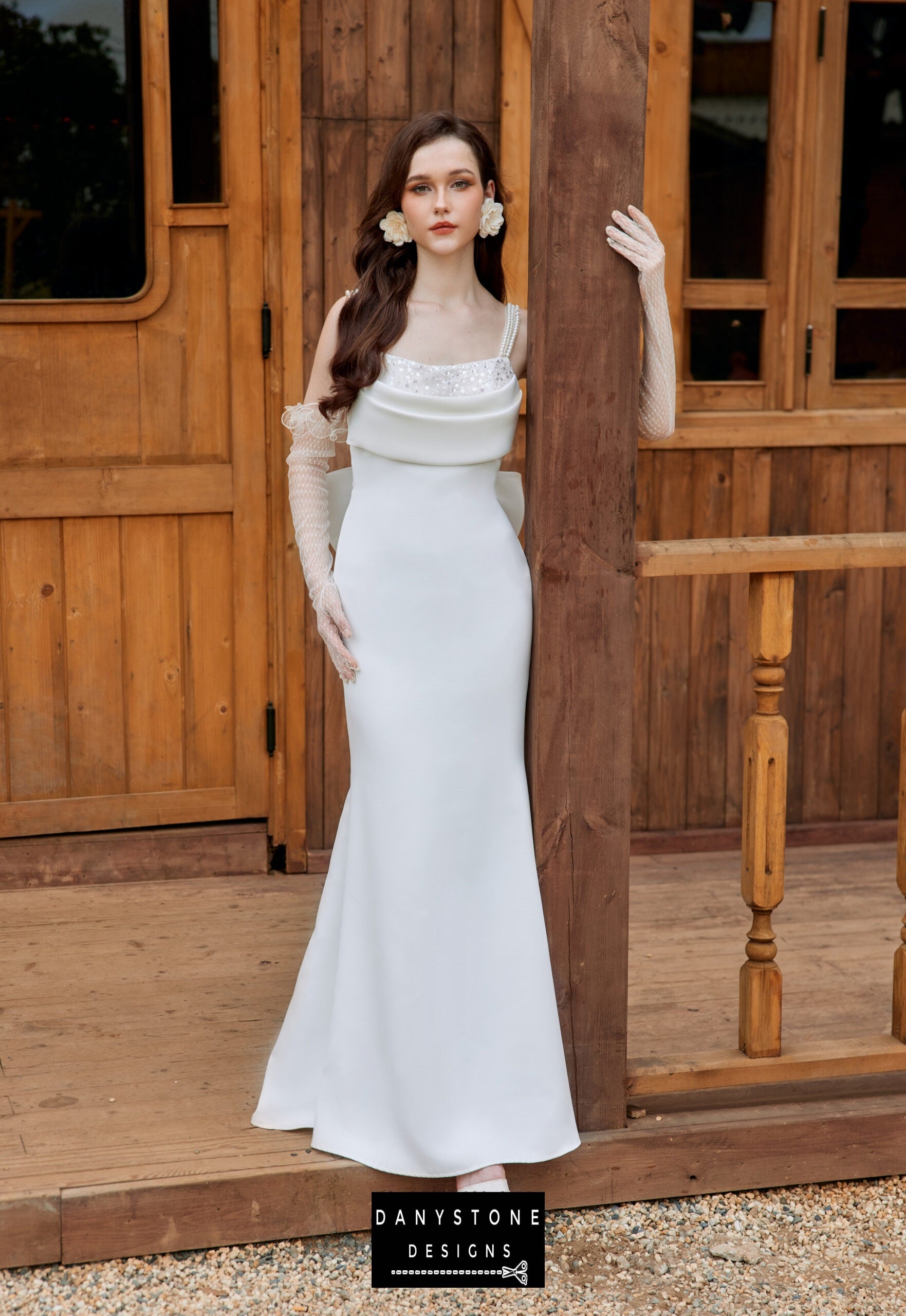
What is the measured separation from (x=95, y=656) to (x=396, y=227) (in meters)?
1.72

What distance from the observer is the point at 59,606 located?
3779 millimetres

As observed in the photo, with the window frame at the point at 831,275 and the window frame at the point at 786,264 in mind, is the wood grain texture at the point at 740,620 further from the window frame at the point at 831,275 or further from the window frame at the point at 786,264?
the window frame at the point at 831,275

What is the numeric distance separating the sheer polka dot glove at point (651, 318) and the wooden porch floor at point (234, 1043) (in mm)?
1216

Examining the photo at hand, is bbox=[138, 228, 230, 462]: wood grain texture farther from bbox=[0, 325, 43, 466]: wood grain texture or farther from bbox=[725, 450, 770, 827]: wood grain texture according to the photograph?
bbox=[725, 450, 770, 827]: wood grain texture

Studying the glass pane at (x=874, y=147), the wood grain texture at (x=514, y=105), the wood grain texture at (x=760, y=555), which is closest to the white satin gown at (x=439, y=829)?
the wood grain texture at (x=760, y=555)

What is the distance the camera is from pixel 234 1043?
9.61ft

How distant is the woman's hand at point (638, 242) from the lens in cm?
237

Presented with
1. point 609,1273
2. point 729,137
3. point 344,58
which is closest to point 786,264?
point 729,137

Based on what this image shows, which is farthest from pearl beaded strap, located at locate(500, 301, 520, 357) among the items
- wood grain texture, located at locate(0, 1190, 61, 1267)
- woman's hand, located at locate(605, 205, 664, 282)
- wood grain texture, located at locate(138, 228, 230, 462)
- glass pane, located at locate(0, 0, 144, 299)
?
wood grain texture, located at locate(0, 1190, 61, 1267)

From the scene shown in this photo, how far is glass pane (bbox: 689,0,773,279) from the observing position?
3.94 metres

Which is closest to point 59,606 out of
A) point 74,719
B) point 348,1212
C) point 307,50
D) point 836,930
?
point 74,719

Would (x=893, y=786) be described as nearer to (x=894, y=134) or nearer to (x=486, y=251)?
(x=894, y=134)

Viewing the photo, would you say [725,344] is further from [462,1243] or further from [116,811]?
[462,1243]

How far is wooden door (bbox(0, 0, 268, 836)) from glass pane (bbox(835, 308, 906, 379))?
1666mm
